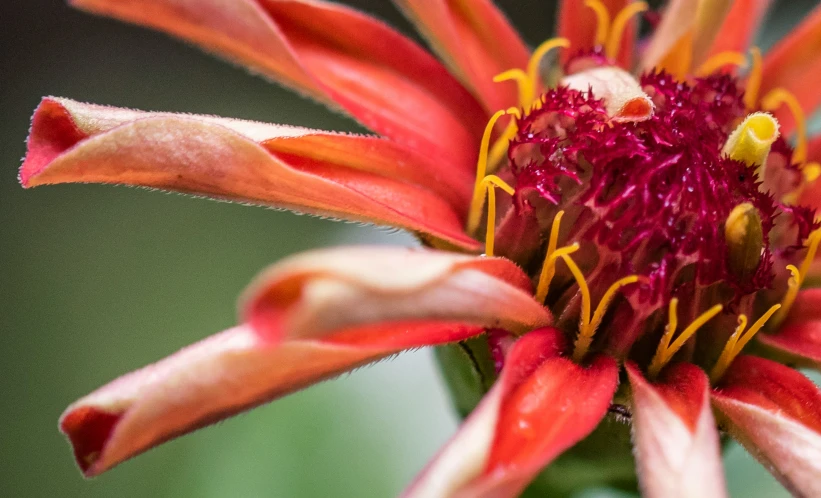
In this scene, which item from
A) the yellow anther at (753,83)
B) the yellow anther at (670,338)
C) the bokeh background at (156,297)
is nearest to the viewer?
the yellow anther at (670,338)

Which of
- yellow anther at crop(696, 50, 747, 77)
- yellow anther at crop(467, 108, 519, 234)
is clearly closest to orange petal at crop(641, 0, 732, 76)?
yellow anther at crop(696, 50, 747, 77)

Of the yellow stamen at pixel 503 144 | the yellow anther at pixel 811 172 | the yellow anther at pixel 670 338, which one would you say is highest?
the yellow stamen at pixel 503 144

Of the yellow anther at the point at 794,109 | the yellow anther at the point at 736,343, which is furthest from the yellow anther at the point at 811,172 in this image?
the yellow anther at the point at 736,343

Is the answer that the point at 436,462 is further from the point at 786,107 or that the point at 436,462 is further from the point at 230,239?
the point at 230,239

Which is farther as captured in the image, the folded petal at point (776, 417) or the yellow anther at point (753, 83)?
the yellow anther at point (753, 83)

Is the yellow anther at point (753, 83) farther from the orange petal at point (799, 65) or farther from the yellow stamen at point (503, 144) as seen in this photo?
the yellow stamen at point (503, 144)

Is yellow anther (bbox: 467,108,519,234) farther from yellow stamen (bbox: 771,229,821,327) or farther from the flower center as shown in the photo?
yellow stamen (bbox: 771,229,821,327)

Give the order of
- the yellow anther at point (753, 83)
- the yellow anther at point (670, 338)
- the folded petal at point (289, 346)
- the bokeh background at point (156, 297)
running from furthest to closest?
the bokeh background at point (156, 297)
the yellow anther at point (753, 83)
the yellow anther at point (670, 338)
the folded petal at point (289, 346)
